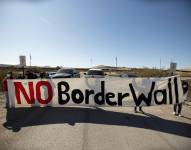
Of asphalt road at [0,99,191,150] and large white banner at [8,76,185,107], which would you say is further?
large white banner at [8,76,185,107]

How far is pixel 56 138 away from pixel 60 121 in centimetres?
206

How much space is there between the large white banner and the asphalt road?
523mm

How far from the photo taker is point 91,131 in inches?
276

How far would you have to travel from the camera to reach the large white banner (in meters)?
9.84

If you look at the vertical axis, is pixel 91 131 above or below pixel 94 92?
below

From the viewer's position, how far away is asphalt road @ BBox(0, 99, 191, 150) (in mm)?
5805

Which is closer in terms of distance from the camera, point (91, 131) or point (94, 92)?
point (91, 131)

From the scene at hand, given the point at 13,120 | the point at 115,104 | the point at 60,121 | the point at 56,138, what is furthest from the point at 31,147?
the point at 115,104

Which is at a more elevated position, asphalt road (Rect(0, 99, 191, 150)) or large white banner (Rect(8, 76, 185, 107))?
large white banner (Rect(8, 76, 185, 107))

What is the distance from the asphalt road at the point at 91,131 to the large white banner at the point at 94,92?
1.72 feet

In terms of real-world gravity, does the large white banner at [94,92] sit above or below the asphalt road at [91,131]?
above

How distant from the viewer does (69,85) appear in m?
10.0

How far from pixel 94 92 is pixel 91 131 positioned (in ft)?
10.2

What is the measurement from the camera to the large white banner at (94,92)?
32.3ft
